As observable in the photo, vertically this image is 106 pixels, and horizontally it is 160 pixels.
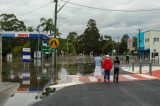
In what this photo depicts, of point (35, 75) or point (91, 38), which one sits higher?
point (91, 38)

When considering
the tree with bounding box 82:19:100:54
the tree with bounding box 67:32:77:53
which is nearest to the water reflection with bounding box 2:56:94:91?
the tree with bounding box 67:32:77:53

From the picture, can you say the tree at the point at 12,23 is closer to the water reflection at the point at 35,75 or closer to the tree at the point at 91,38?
the tree at the point at 91,38

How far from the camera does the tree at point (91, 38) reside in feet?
421

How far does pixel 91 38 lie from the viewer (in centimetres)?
12825

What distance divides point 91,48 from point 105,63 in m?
102

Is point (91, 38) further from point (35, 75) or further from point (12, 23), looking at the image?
point (35, 75)

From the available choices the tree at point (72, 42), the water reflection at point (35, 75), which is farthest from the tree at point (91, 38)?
the water reflection at point (35, 75)

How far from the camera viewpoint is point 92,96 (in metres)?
18.5

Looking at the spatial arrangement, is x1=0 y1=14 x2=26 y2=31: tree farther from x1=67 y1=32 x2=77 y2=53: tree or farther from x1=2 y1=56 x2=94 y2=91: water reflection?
x1=2 y1=56 x2=94 y2=91: water reflection

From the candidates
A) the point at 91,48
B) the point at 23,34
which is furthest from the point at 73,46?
the point at 23,34

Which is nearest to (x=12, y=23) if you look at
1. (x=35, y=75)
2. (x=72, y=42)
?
(x=72, y=42)

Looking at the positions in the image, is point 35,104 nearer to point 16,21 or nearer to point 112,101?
point 112,101

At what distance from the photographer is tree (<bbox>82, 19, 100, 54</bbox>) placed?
421 feet

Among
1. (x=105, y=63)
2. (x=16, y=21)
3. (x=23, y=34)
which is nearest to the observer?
(x=105, y=63)
